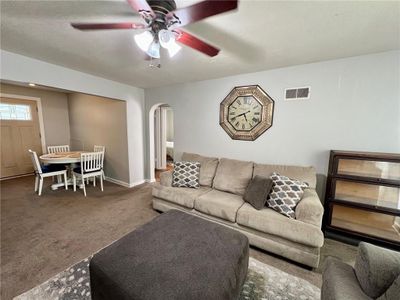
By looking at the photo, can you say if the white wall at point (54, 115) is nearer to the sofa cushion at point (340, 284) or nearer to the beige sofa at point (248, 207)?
the beige sofa at point (248, 207)

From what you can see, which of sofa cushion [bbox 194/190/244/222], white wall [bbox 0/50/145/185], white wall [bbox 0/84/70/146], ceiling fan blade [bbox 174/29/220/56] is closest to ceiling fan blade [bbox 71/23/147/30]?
ceiling fan blade [bbox 174/29/220/56]

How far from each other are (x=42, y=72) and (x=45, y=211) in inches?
85.5

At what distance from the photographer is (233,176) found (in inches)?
104

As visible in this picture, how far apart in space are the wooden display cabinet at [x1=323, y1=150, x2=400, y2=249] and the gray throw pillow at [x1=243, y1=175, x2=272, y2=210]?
0.78 metres

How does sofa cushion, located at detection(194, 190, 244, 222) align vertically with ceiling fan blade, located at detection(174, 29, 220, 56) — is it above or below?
below

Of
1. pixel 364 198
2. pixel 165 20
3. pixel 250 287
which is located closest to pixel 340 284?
pixel 250 287

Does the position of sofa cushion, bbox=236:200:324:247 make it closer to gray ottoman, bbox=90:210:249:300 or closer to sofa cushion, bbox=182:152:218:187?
gray ottoman, bbox=90:210:249:300

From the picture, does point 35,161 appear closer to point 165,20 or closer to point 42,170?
point 42,170

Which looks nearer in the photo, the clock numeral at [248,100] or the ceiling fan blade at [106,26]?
the ceiling fan blade at [106,26]

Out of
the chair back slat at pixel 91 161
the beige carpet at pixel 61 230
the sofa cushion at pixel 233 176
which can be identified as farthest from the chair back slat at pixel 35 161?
the sofa cushion at pixel 233 176

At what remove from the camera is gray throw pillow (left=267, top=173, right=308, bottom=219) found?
1.92m

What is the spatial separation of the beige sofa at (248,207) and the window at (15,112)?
4.50 m

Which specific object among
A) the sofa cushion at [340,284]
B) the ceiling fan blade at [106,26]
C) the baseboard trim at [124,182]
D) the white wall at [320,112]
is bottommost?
the baseboard trim at [124,182]

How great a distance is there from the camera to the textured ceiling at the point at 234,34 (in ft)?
4.26
